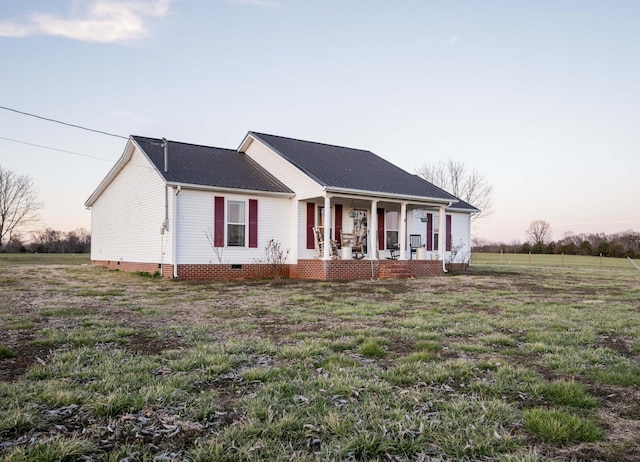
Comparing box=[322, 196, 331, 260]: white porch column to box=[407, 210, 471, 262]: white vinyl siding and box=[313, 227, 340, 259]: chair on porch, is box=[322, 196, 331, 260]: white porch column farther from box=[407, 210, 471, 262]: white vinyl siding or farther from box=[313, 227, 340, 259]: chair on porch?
box=[407, 210, 471, 262]: white vinyl siding

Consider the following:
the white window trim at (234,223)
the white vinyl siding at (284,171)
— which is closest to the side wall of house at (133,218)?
the white window trim at (234,223)

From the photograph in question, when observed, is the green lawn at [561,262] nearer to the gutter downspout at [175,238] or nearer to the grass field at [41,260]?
the gutter downspout at [175,238]

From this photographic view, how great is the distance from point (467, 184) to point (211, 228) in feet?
105

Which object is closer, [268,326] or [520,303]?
[268,326]

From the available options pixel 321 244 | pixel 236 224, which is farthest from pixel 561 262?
pixel 236 224

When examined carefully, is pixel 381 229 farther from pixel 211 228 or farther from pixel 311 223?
pixel 211 228

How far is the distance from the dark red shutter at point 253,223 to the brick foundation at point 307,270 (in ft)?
2.86

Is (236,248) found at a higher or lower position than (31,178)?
lower

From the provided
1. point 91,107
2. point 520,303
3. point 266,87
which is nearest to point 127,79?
point 91,107

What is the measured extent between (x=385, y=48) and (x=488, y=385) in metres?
14.5

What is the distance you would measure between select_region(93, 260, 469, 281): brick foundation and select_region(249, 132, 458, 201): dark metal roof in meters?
2.71

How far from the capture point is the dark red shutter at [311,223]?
1630 centimetres

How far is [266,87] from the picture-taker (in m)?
18.1

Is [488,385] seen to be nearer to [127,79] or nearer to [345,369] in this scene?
[345,369]
